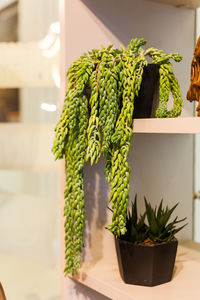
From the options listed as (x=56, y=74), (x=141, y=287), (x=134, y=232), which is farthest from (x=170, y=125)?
(x=56, y=74)

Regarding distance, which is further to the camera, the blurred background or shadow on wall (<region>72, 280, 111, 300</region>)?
the blurred background

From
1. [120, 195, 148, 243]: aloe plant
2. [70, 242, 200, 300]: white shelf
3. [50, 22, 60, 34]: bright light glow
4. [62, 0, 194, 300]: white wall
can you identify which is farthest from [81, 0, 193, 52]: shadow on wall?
[70, 242, 200, 300]: white shelf

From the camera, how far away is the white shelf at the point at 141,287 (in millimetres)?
988

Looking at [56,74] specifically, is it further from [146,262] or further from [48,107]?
[146,262]

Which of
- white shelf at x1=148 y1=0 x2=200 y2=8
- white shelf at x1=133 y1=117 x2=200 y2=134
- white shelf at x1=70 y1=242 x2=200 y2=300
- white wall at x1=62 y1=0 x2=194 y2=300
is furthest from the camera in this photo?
white shelf at x1=148 y1=0 x2=200 y2=8

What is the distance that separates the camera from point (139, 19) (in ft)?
4.11

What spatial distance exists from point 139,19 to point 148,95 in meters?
0.34

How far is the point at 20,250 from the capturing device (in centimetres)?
145

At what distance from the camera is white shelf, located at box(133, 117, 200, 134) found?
2.89ft

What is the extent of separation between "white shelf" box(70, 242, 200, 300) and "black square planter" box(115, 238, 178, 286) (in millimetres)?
20

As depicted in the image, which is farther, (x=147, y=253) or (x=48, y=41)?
(x=48, y=41)

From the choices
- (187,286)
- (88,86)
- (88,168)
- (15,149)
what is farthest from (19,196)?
(187,286)

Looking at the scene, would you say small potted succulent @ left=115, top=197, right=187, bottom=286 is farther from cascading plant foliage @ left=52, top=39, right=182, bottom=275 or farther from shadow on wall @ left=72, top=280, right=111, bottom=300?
shadow on wall @ left=72, top=280, right=111, bottom=300

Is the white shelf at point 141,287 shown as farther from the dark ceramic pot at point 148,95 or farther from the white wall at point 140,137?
the dark ceramic pot at point 148,95
